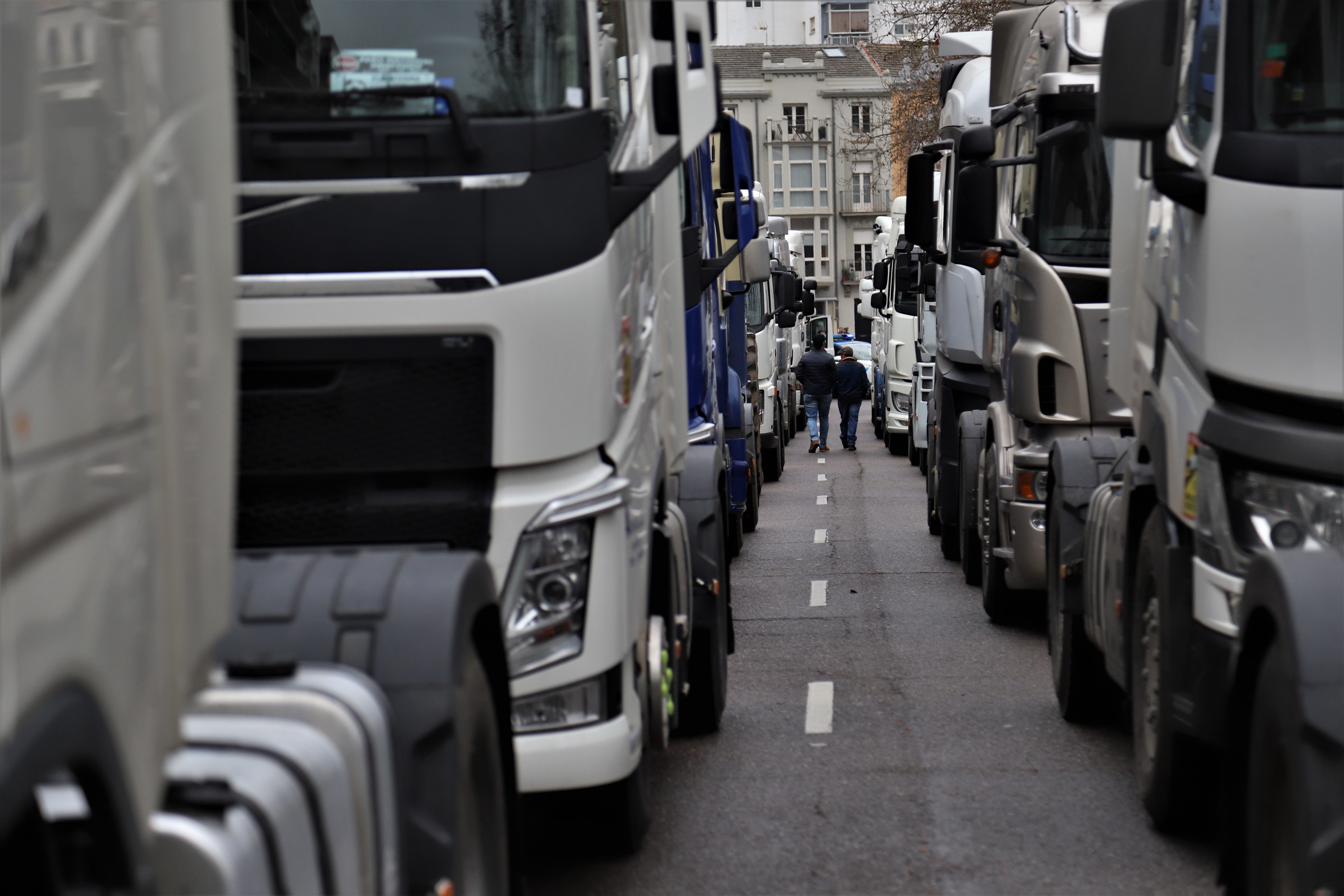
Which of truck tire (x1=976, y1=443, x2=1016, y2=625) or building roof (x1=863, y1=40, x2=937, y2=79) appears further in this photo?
building roof (x1=863, y1=40, x2=937, y2=79)

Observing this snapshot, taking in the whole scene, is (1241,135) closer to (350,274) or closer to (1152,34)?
(1152,34)

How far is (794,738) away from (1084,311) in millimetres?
3169

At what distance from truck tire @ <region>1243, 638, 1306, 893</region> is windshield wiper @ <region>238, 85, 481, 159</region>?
240 cm

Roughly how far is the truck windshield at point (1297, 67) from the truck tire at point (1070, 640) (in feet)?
11.2

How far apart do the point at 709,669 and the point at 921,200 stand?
5.57 meters

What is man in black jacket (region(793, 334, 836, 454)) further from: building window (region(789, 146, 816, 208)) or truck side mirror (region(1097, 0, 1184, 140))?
building window (region(789, 146, 816, 208))

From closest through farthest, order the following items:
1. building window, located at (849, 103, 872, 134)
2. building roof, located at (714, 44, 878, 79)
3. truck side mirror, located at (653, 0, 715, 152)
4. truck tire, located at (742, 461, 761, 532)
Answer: truck side mirror, located at (653, 0, 715, 152) < truck tire, located at (742, 461, 761, 532) < building window, located at (849, 103, 872, 134) < building roof, located at (714, 44, 878, 79)

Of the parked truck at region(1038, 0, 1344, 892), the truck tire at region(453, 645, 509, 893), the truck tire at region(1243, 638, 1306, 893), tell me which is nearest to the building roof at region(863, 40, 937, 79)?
the parked truck at region(1038, 0, 1344, 892)

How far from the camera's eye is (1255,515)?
468cm

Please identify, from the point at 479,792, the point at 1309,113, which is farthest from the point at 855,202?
the point at 479,792

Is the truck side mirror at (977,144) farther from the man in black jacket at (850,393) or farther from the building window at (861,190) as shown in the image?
the building window at (861,190)

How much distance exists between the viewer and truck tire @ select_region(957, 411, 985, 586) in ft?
41.3

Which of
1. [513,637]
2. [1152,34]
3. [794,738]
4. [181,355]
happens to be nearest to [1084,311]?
[794,738]

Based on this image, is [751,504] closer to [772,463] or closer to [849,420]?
[772,463]
